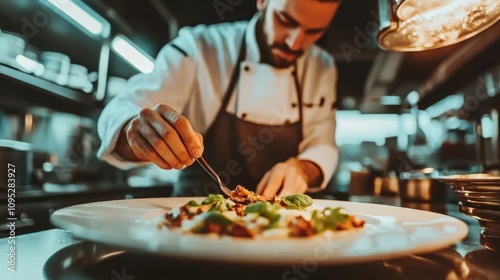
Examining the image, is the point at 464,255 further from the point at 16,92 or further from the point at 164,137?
the point at 16,92

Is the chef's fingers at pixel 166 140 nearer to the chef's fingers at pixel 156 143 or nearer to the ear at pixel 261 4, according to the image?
the chef's fingers at pixel 156 143

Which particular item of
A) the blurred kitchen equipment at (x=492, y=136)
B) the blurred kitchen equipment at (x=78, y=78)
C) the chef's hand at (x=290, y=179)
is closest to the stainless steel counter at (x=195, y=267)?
the chef's hand at (x=290, y=179)

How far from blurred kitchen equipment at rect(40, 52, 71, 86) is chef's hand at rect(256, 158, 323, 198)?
1.06 m

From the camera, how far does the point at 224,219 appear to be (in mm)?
475

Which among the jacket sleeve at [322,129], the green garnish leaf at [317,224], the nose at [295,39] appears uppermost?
the nose at [295,39]

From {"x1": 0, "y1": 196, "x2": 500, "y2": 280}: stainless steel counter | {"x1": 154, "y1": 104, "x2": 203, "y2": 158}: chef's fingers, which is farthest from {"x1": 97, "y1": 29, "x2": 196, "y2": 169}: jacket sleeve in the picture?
{"x1": 0, "y1": 196, "x2": 500, "y2": 280}: stainless steel counter

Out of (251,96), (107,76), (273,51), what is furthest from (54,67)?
(273,51)

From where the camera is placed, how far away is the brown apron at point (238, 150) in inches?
67.3

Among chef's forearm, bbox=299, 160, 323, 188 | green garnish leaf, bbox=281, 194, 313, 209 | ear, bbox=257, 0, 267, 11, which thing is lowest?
green garnish leaf, bbox=281, 194, 313, 209

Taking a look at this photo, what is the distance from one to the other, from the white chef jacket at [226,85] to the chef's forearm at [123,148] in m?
0.46

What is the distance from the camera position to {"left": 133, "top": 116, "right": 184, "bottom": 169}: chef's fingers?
0.75 meters

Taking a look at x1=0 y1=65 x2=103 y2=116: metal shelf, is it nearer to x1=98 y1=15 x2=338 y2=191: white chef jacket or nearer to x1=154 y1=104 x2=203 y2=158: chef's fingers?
x1=98 y1=15 x2=338 y2=191: white chef jacket

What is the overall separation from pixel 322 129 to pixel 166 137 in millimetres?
1273

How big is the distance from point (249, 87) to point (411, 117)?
2325 mm
